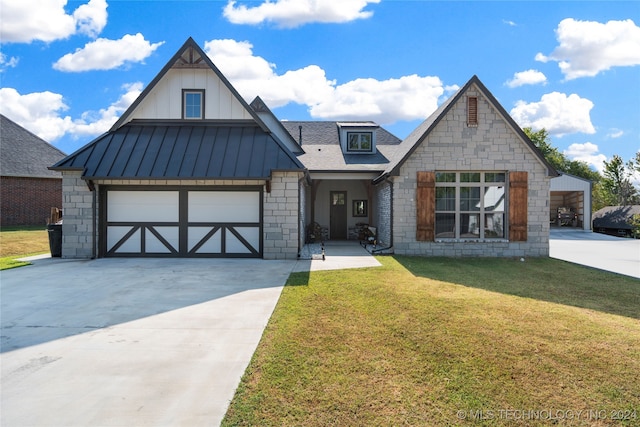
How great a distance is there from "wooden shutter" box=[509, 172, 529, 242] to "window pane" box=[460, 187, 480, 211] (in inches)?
42.4

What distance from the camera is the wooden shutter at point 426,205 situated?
12.2 metres

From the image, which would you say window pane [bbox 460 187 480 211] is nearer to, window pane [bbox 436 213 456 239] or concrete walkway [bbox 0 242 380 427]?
window pane [bbox 436 213 456 239]

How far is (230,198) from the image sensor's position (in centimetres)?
1177

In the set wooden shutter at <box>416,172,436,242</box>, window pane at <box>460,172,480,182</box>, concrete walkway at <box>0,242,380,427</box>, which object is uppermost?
window pane at <box>460,172,480,182</box>

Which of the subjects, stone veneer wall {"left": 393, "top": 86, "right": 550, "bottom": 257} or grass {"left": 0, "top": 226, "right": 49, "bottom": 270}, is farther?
grass {"left": 0, "top": 226, "right": 49, "bottom": 270}

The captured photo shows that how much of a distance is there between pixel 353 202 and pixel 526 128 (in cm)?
3586

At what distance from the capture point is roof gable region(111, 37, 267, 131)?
1209 cm

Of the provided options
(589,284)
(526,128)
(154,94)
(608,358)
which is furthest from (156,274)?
(526,128)

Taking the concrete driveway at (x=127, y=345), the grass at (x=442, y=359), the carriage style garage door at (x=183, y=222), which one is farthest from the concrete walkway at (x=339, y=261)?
the grass at (x=442, y=359)

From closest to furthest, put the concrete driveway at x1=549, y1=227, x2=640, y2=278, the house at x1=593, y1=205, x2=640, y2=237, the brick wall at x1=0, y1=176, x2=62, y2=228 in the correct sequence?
the concrete driveway at x1=549, y1=227, x2=640, y2=278, the brick wall at x1=0, y1=176, x2=62, y2=228, the house at x1=593, y1=205, x2=640, y2=237

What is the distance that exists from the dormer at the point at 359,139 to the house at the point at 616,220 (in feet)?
68.1

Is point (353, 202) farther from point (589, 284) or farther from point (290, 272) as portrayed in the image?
point (589, 284)

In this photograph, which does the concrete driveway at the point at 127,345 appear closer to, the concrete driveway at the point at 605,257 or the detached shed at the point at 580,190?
the concrete driveway at the point at 605,257

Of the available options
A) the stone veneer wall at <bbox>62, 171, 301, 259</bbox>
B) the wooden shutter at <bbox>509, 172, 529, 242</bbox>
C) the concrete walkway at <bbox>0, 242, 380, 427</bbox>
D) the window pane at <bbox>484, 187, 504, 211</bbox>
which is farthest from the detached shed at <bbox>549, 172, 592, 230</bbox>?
the concrete walkway at <bbox>0, 242, 380, 427</bbox>
